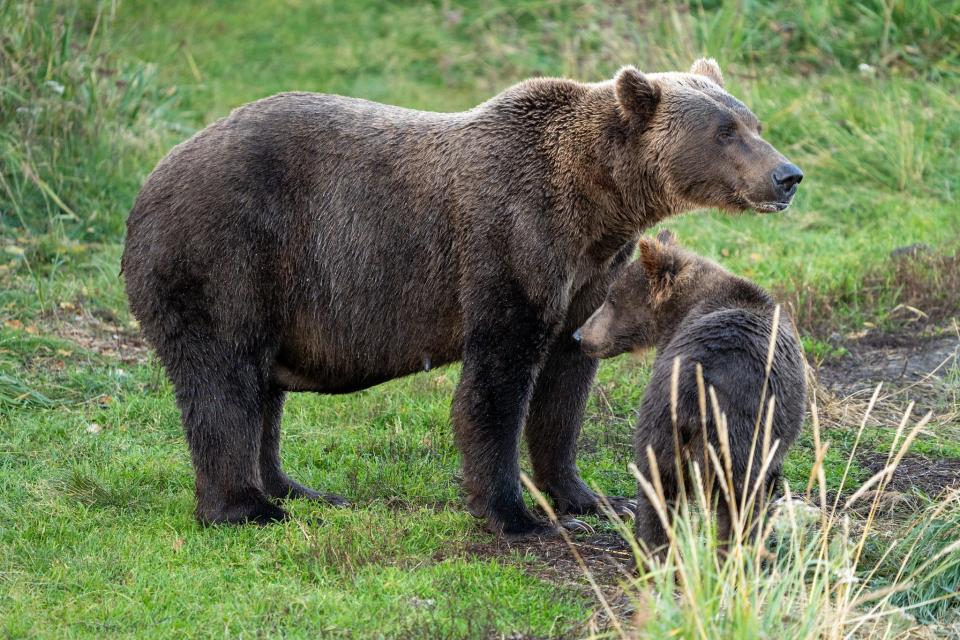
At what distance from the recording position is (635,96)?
6.45 m

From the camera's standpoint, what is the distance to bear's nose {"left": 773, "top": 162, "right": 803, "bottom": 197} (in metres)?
6.27

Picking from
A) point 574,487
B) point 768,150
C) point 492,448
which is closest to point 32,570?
point 492,448

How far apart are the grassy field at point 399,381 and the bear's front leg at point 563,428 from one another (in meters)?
0.31

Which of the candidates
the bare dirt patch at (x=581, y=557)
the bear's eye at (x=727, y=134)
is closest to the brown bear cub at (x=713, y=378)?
the bare dirt patch at (x=581, y=557)

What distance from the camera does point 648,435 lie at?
5.67 metres

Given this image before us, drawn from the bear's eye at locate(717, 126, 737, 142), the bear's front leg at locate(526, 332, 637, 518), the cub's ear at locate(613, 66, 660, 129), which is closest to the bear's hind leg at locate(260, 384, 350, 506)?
the bear's front leg at locate(526, 332, 637, 518)

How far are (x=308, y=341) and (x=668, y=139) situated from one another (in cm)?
218

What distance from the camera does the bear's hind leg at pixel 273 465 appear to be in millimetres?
7145

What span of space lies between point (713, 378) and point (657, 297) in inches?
36.2

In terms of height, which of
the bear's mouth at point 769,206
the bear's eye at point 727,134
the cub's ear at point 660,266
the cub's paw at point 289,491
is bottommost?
the cub's paw at point 289,491

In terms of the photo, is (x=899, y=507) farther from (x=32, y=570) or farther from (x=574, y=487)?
(x=32, y=570)

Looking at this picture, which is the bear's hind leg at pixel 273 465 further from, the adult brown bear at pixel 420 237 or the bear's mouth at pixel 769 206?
the bear's mouth at pixel 769 206

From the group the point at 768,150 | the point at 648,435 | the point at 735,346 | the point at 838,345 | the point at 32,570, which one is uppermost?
the point at 768,150

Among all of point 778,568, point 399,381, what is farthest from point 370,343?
point 778,568
